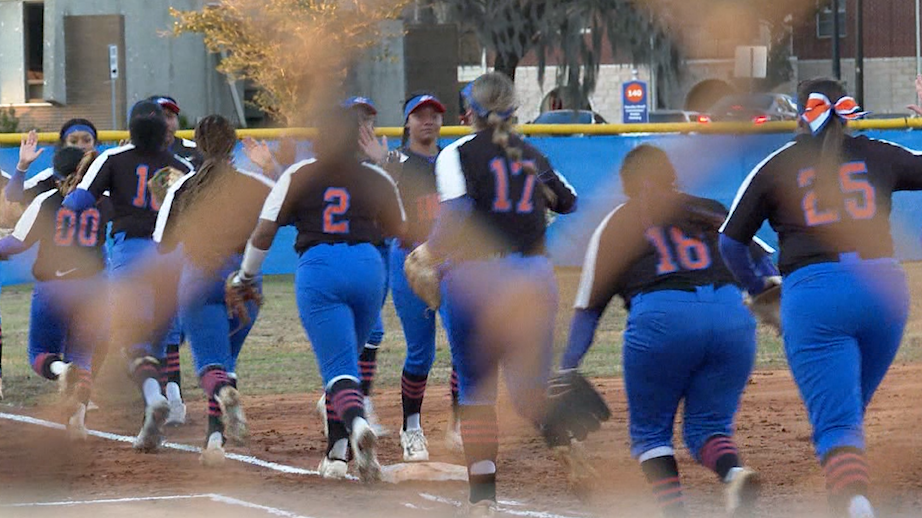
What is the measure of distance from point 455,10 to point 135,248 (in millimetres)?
19239

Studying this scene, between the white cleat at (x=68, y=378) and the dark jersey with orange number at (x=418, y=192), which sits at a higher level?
the dark jersey with orange number at (x=418, y=192)

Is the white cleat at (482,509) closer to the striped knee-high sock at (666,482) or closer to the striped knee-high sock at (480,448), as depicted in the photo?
the striped knee-high sock at (480,448)

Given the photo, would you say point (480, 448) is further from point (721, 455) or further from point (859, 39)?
point (859, 39)

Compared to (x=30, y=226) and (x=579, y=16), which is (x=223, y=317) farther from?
(x=579, y=16)

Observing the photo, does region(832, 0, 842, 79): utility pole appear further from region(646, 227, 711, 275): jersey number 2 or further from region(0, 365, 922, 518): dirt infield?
region(646, 227, 711, 275): jersey number 2

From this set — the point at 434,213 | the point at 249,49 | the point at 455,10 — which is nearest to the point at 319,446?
the point at 434,213

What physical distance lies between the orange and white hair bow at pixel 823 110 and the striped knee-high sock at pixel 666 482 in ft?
4.35

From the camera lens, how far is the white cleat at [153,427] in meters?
8.28

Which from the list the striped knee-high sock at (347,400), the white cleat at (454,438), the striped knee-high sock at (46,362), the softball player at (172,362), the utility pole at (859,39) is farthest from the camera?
the utility pole at (859,39)

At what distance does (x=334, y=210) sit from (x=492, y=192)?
114cm

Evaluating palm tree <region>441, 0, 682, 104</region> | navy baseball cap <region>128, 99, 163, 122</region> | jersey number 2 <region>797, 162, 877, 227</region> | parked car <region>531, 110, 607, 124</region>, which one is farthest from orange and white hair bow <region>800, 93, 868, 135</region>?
parked car <region>531, 110, 607, 124</region>

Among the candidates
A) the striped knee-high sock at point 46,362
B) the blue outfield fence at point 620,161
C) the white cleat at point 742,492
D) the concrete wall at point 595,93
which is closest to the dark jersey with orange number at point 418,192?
the striped knee-high sock at point 46,362

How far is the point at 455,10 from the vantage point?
89.5ft

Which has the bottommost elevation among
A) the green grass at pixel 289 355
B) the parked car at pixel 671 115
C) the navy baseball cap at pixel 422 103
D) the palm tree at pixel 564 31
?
the green grass at pixel 289 355
